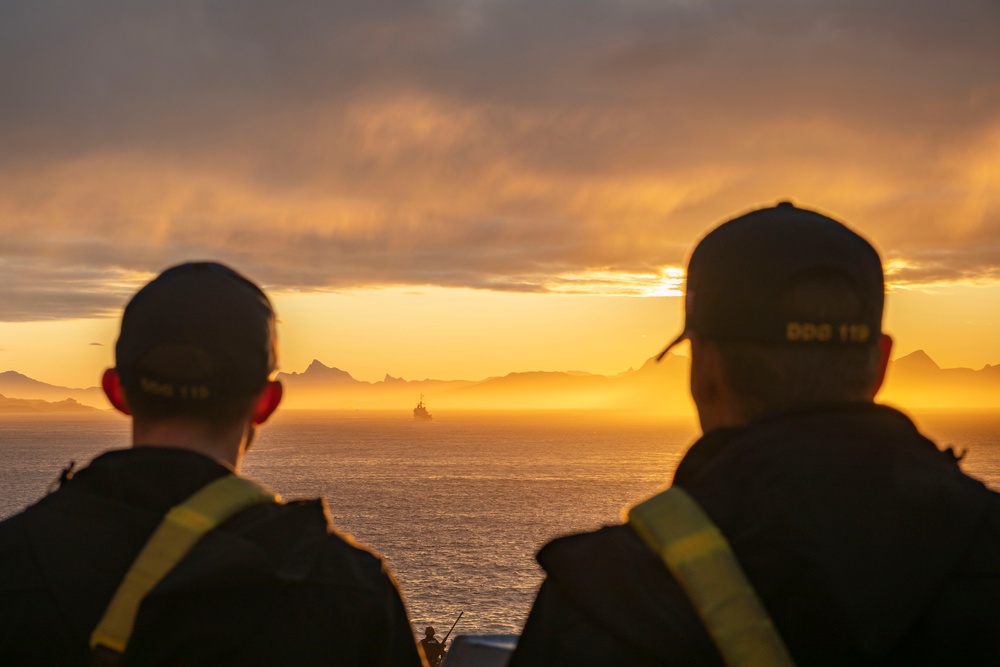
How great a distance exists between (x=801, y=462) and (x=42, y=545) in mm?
2249

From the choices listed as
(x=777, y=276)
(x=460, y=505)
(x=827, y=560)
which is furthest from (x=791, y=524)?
(x=460, y=505)

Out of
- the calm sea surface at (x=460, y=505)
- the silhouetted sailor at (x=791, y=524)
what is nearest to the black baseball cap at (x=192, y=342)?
the silhouetted sailor at (x=791, y=524)

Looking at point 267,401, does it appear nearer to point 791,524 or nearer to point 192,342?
point 192,342

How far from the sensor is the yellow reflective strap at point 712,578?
2.13m

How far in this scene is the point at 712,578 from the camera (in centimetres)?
218

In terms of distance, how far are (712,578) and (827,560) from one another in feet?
0.83

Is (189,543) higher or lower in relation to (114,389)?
lower

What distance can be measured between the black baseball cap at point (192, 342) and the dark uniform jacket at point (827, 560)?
1.32 metres

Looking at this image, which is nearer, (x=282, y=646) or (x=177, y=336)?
(x=282, y=646)

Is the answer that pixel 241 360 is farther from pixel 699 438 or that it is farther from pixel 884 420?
pixel 884 420

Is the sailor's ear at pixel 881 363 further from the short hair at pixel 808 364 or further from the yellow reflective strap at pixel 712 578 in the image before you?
the yellow reflective strap at pixel 712 578

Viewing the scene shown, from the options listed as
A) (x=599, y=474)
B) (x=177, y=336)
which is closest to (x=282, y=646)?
(x=177, y=336)

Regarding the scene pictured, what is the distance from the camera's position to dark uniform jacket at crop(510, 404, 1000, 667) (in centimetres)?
213

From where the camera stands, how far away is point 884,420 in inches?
93.4
